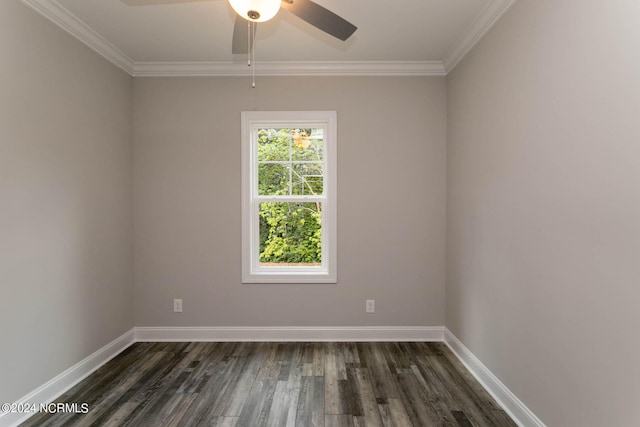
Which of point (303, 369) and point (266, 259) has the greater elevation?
point (266, 259)

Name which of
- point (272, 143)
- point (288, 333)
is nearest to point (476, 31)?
point (272, 143)

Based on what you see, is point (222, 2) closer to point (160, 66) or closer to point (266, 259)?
point (160, 66)

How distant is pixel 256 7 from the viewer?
1.53 m

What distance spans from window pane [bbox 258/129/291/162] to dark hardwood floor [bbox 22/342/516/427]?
6.13 feet

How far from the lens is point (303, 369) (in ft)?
9.76

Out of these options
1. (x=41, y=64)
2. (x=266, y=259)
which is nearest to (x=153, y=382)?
(x=266, y=259)

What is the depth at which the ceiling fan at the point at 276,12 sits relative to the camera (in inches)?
60.6

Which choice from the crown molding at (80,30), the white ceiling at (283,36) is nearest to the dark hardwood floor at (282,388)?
the white ceiling at (283,36)

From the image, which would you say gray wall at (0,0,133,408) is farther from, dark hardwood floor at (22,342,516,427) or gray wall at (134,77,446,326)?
dark hardwood floor at (22,342,516,427)

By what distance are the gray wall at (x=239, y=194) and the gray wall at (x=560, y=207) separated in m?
0.69

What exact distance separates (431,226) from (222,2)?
8.50 feet

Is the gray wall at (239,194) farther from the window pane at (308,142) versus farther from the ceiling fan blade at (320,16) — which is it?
the ceiling fan blade at (320,16)

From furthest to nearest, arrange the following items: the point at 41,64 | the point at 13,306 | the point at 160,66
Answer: the point at 160,66 < the point at 41,64 < the point at 13,306

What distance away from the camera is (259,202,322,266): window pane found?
3.72 m
